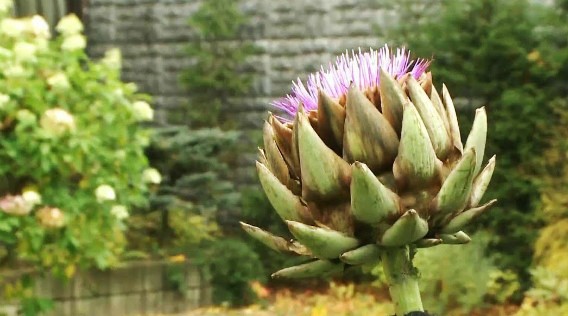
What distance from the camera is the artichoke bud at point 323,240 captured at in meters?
0.76

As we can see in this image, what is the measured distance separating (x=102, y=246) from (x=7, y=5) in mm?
1222

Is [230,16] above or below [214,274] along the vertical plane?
above

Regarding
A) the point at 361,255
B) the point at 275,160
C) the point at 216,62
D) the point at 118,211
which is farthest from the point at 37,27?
the point at 361,255

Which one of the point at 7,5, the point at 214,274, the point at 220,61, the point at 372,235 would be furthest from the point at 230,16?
the point at 372,235

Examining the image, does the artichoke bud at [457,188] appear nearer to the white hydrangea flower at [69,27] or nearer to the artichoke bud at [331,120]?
the artichoke bud at [331,120]

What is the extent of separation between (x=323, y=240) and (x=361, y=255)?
4cm

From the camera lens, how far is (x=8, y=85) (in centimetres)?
369

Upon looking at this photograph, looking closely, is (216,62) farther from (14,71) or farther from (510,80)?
(14,71)

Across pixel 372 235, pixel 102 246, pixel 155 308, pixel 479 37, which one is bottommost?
pixel 155 308

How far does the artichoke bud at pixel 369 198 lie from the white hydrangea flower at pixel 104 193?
3244 mm

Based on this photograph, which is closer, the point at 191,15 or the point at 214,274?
the point at 214,274

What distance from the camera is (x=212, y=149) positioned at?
609 centimetres

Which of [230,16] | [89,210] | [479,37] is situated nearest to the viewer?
[89,210]

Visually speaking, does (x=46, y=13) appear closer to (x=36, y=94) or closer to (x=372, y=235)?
(x=36, y=94)
